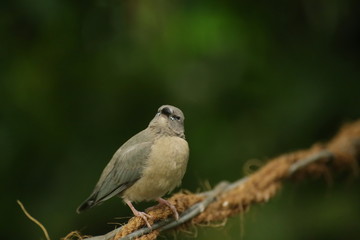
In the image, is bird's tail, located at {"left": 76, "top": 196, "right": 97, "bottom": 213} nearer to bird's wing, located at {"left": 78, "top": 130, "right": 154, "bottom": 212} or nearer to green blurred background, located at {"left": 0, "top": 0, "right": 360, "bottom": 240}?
bird's wing, located at {"left": 78, "top": 130, "right": 154, "bottom": 212}

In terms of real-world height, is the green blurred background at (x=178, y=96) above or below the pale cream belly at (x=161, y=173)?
above

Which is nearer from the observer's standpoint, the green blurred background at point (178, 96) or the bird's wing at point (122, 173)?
the bird's wing at point (122, 173)

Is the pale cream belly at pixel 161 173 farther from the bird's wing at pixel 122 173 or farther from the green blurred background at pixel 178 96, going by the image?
the green blurred background at pixel 178 96

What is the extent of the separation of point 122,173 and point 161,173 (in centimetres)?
19

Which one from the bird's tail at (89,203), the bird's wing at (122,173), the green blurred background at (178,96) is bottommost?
the bird's tail at (89,203)

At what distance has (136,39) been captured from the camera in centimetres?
470

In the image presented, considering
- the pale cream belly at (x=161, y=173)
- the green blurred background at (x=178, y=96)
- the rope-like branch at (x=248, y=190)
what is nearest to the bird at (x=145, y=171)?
the pale cream belly at (x=161, y=173)

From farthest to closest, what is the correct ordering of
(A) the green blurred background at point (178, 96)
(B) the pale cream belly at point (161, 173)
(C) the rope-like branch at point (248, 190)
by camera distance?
(A) the green blurred background at point (178, 96) < (B) the pale cream belly at point (161, 173) < (C) the rope-like branch at point (248, 190)

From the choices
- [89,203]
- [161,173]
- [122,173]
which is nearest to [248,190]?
[161,173]

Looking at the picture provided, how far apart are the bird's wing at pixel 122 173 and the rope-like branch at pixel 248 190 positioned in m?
0.25

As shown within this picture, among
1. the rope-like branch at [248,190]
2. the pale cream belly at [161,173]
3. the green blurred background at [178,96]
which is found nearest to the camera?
the rope-like branch at [248,190]

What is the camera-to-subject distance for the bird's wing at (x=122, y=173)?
2757mm

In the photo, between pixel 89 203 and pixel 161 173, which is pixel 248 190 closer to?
pixel 161 173

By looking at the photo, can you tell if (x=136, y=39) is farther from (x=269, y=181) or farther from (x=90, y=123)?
(x=269, y=181)
